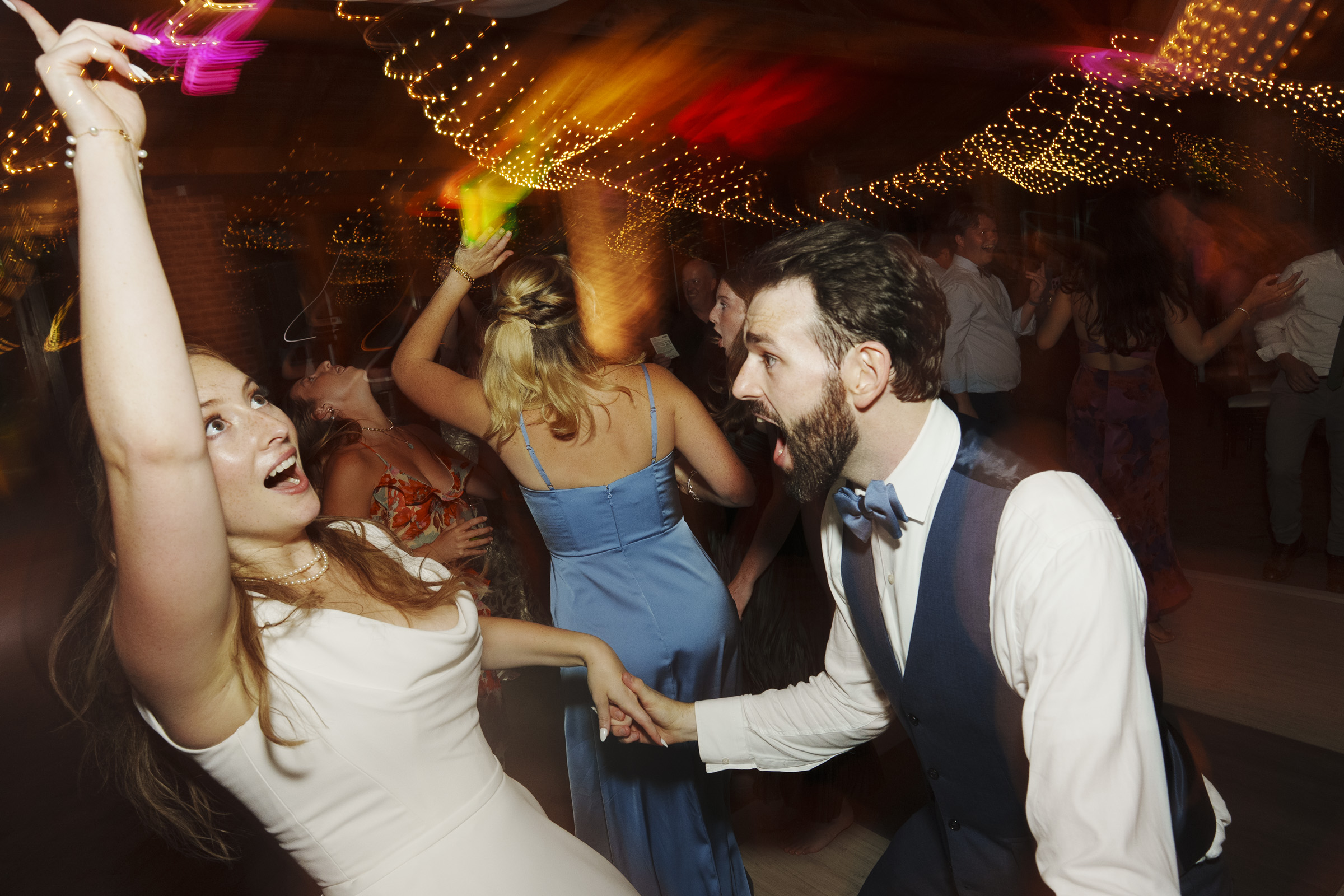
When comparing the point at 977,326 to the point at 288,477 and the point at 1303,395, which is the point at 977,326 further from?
the point at 288,477

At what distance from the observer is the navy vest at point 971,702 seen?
1058 mm

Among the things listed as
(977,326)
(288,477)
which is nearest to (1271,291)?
(977,326)

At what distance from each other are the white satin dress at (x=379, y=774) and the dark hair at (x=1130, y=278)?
3.09 m

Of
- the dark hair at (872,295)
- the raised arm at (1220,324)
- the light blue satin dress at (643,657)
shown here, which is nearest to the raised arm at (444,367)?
the light blue satin dress at (643,657)

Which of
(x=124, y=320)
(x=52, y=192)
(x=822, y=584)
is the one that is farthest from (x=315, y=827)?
(x=52, y=192)

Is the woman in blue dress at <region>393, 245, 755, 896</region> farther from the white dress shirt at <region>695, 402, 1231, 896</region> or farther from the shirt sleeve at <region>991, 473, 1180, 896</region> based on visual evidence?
the shirt sleeve at <region>991, 473, 1180, 896</region>

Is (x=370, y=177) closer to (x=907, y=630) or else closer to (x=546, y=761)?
(x=546, y=761)

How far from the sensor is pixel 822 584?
7.22 ft

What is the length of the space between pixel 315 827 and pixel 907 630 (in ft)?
2.84

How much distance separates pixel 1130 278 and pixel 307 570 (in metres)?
3.29

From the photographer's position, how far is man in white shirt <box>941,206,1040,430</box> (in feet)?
12.5

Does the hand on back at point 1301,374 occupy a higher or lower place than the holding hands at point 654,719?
lower

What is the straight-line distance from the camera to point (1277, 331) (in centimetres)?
364

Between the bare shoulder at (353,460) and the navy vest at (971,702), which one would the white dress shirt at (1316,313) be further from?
the bare shoulder at (353,460)
